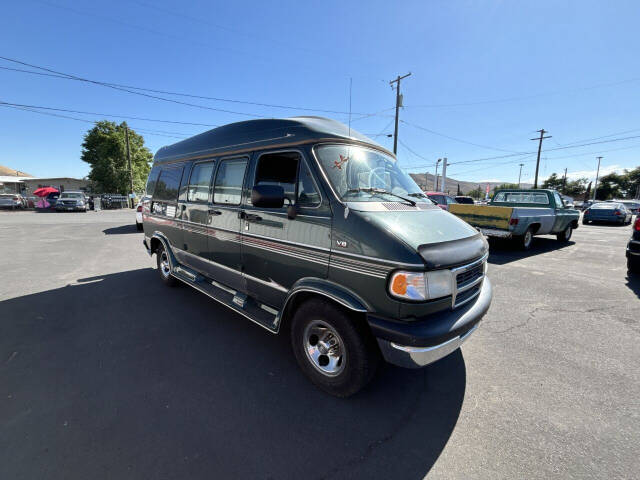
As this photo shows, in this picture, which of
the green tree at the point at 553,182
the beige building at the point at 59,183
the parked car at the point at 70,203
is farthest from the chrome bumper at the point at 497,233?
the green tree at the point at 553,182

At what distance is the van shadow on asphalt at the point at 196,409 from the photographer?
184cm

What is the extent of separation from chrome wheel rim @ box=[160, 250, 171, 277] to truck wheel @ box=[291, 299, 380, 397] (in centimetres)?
351

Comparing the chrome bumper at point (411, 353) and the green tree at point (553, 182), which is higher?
the green tree at point (553, 182)

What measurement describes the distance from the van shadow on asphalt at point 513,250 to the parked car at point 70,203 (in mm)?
27119

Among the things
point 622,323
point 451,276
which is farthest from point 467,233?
point 622,323

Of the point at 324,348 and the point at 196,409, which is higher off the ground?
the point at 324,348

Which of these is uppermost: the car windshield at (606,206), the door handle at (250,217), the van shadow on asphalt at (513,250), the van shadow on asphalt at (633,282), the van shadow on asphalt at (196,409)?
the door handle at (250,217)

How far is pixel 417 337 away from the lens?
202 centimetres

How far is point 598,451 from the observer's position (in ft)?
6.40

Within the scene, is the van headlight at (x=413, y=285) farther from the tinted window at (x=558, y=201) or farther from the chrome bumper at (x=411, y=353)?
the tinted window at (x=558, y=201)

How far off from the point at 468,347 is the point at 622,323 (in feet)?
8.34

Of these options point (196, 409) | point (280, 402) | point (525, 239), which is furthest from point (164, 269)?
point (525, 239)

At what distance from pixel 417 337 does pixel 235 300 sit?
7.29ft

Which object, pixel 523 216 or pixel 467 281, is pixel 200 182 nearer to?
pixel 467 281
